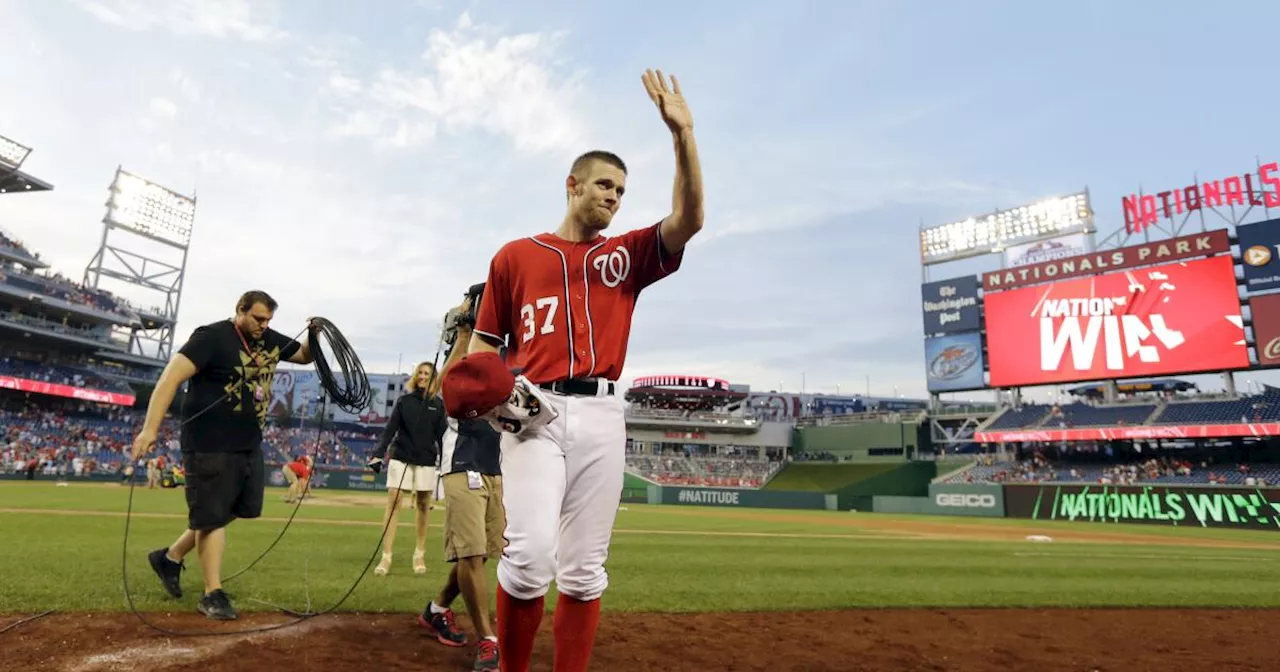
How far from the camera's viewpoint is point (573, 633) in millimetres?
2635

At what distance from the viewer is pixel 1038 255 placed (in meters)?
44.2

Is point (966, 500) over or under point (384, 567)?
under

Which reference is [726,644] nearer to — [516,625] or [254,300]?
[516,625]

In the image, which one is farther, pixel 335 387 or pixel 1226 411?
pixel 1226 411

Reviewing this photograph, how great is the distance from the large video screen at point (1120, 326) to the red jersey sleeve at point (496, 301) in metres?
41.7

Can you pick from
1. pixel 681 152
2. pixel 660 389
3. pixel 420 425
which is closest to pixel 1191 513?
pixel 420 425

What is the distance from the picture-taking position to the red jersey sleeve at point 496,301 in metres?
3.05

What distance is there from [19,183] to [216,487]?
5929 centimetres

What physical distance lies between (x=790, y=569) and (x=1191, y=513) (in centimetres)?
2548

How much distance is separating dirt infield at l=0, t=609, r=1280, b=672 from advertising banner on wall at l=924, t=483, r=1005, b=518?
28.2 meters

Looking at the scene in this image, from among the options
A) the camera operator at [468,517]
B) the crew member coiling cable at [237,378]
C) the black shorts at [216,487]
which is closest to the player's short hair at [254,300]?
the crew member coiling cable at [237,378]

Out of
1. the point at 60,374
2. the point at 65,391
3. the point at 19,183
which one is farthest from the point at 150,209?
the point at 65,391

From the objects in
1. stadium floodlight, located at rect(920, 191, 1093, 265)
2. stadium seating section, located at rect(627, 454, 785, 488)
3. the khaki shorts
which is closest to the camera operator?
the khaki shorts

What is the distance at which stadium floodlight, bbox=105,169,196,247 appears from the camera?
52344mm
